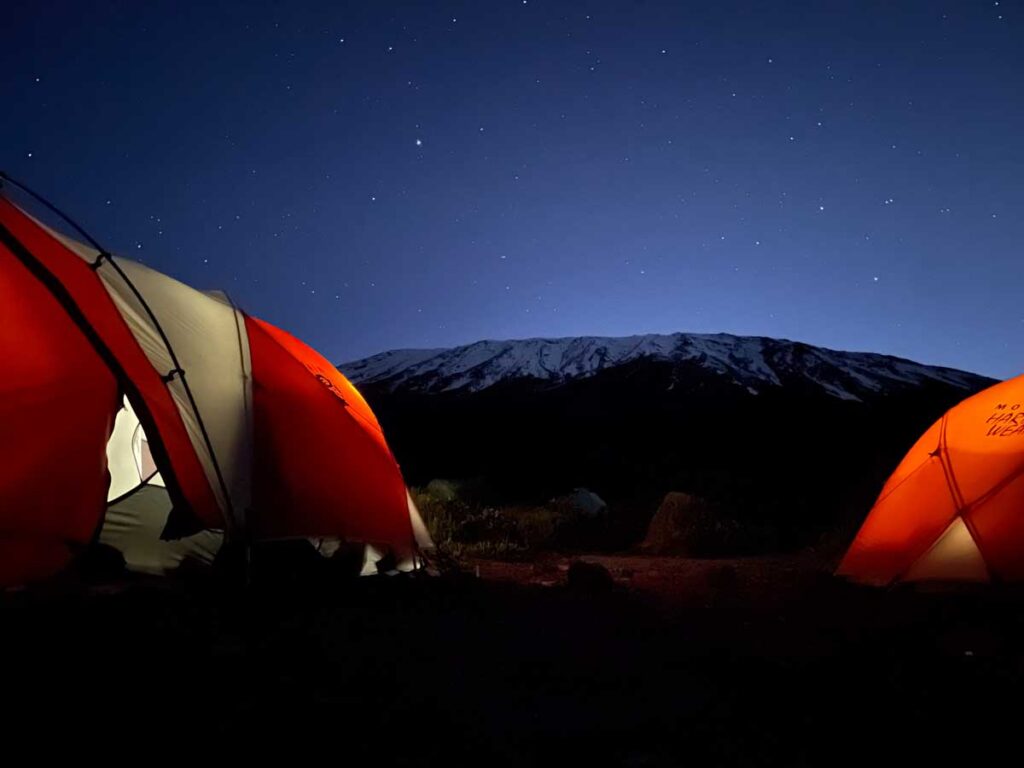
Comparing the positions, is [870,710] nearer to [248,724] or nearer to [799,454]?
[248,724]

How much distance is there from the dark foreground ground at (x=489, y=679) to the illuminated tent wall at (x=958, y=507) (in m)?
0.39

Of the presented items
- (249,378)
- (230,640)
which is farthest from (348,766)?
(249,378)

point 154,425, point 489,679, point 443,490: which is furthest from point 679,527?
point 154,425

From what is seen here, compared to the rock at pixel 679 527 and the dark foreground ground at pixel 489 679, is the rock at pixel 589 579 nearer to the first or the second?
the dark foreground ground at pixel 489 679

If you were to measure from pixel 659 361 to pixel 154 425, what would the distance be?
8165cm

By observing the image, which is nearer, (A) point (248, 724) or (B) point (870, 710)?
(A) point (248, 724)

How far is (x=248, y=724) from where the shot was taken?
2574mm

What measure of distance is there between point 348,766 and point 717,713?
A: 1.79 m

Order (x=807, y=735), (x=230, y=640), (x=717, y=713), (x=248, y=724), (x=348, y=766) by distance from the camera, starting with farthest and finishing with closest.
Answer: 1. (x=230, y=640)
2. (x=717, y=713)
3. (x=807, y=735)
4. (x=248, y=724)
5. (x=348, y=766)

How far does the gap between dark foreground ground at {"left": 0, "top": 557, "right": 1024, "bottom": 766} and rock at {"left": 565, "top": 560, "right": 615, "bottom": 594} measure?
1.11 m

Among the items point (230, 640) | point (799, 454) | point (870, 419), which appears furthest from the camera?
point (870, 419)

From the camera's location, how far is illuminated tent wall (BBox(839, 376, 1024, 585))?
17.1ft

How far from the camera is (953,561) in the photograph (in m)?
5.42

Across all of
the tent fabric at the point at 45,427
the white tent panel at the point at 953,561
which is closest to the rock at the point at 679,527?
the white tent panel at the point at 953,561
